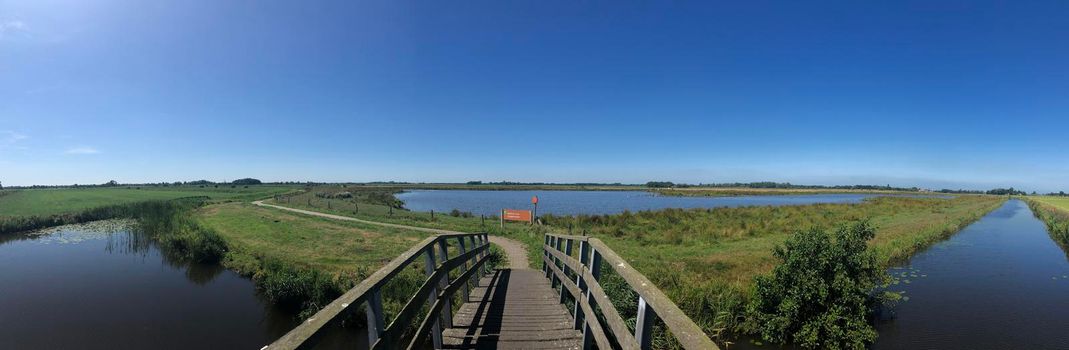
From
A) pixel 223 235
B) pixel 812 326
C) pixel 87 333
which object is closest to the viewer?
pixel 812 326

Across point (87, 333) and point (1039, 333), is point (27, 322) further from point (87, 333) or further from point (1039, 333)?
point (1039, 333)

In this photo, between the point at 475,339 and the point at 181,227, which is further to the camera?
the point at 181,227

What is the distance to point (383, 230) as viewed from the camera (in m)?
26.2

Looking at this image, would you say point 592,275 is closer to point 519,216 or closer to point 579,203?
point 519,216

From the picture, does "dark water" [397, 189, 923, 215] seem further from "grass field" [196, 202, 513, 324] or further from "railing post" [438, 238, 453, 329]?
"railing post" [438, 238, 453, 329]

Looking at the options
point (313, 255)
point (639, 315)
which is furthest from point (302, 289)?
point (639, 315)

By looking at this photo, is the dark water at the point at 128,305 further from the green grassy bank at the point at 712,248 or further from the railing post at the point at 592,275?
the green grassy bank at the point at 712,248

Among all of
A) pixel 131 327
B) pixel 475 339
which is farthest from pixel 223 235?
pixel 475 339

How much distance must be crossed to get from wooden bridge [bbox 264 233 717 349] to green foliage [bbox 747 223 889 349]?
114 inches

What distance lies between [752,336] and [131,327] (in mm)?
17699

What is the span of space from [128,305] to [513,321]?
16.6 metres

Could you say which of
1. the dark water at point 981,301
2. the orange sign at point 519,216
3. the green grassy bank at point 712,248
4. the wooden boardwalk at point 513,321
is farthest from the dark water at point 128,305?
the orange sign at point 519,216

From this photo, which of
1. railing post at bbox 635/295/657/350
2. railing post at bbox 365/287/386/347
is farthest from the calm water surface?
railing post at bbox 365/287/386/347

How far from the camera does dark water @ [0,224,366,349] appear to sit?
1199cm
